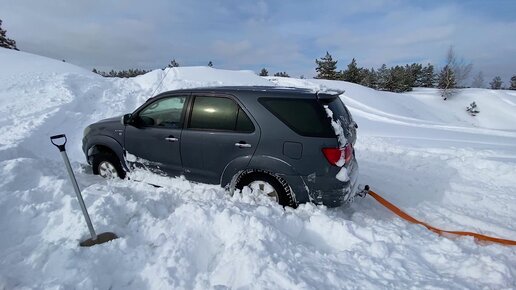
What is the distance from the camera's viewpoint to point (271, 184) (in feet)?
13.4

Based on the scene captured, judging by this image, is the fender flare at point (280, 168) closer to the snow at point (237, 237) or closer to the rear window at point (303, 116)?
the snow at point (237, 237)

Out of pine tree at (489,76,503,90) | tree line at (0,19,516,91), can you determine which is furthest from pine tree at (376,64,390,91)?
pine tree at (489,76,503,90)

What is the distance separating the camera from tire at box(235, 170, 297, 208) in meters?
4.01

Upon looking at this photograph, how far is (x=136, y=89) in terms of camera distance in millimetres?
15758

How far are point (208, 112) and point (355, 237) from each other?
8.20ft

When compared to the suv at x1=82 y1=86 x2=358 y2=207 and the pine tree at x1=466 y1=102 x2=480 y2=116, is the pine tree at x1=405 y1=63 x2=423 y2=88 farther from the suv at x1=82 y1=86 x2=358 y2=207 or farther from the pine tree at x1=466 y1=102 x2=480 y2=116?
the suv at x1=82 y1=86 x2=358 y2=207

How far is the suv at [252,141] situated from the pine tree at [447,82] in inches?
1658

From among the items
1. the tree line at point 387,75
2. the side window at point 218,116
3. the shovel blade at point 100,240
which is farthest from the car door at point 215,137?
the tree line at point 387,75

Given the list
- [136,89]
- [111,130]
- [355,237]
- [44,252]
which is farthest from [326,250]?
[136,89]

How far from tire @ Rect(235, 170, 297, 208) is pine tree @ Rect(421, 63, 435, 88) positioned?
54199 millimetres

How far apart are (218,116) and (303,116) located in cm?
119

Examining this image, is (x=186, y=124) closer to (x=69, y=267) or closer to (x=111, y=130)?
(x=111, y=130)

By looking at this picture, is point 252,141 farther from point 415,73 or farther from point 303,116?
point 415,73

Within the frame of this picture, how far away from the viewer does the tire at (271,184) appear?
13.1ft
